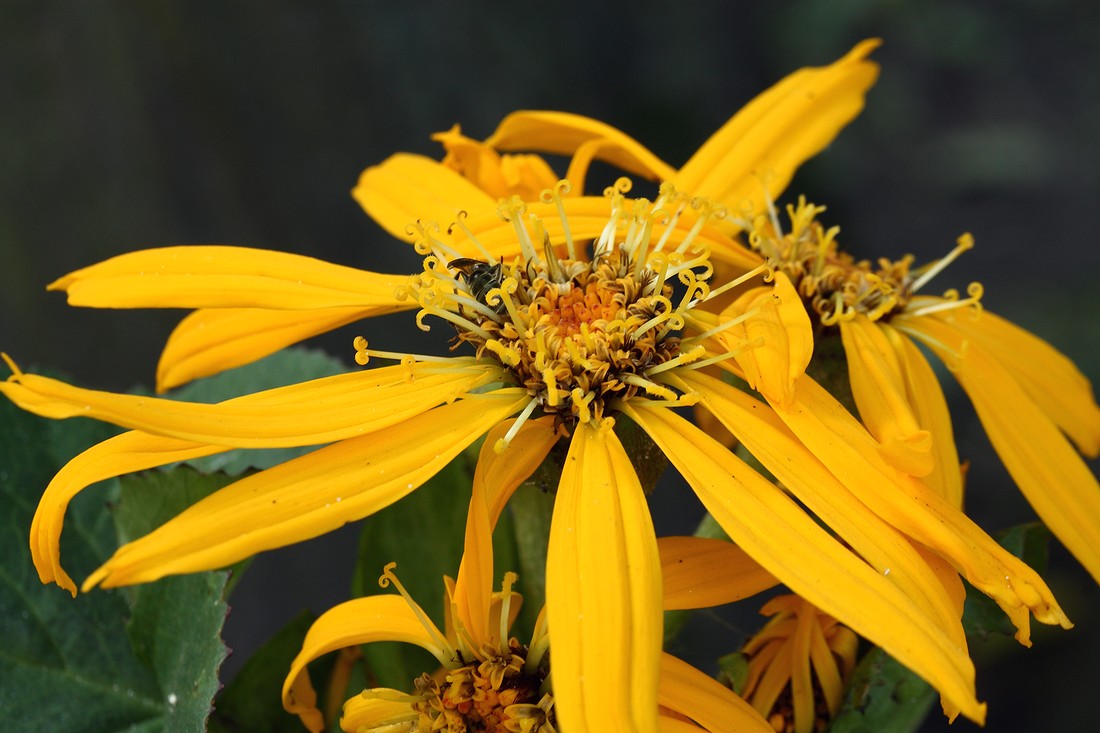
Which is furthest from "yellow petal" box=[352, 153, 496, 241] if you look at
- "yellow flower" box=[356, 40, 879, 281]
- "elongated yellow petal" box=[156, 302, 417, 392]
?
"elongated yellow petal" box=[156, 302, 417, 392]

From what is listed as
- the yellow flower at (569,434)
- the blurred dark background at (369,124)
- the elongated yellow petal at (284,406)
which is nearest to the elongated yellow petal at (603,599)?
the yellow flower at (569,434)

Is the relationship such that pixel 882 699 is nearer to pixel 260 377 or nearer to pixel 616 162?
pixel 616 162

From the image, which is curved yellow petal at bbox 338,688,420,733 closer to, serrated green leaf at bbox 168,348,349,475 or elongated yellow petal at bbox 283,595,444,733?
elongated yellow petal at bbox 283,595,444,733

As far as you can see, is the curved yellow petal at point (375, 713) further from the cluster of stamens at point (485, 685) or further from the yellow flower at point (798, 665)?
the yellow flower at point (798, 665)

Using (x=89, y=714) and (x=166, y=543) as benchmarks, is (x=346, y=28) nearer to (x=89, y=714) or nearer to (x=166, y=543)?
(x=89, y=714)

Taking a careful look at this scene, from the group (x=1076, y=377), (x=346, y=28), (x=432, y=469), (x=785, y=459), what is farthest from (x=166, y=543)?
(x=346, y=28)

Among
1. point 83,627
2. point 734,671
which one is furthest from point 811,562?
point 83,627
